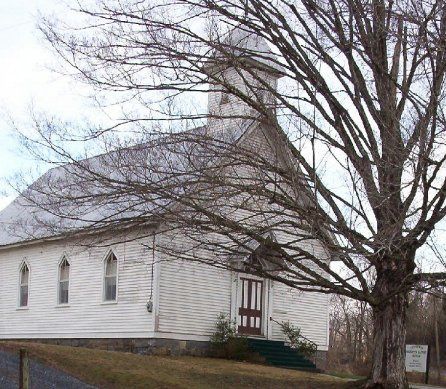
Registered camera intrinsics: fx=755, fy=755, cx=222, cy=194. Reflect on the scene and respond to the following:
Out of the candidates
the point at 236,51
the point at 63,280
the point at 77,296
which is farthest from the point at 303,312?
the point at 236,51

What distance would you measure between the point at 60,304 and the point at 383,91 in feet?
52.1

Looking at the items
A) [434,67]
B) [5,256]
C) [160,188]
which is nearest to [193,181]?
[160,188]

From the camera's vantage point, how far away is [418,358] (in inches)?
1042

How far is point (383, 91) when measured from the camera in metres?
13.7

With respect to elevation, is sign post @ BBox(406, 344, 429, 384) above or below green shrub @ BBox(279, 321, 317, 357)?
below

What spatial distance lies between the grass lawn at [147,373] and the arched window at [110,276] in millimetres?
6001

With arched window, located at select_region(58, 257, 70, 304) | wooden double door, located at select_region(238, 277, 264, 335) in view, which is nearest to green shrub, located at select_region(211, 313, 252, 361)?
wooden double door, located at select_region(238, 277, 264, 335)

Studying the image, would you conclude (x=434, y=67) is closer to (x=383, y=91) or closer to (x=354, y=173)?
(x=383, y=91)

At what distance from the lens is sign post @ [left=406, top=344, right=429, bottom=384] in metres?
26.0

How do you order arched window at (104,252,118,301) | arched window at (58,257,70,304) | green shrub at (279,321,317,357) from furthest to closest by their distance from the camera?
arched window at (58,257,70,304) → green shrub at (279,321,317,357) → arched window at (104,252,118,301)

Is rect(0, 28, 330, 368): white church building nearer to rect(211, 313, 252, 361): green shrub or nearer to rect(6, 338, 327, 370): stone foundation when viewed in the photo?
rect(6, 338, 327, 370): stone foundation

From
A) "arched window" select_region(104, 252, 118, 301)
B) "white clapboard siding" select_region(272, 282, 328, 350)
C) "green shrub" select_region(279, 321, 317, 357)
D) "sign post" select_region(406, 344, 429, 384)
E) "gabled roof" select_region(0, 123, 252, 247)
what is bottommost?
"sign post" select_region(406, 344, 429, 384)

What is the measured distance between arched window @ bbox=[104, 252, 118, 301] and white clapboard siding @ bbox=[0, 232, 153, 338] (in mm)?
192

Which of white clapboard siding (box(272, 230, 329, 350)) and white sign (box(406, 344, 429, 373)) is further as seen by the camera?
white sign (box(406, 344, 429, 373))
